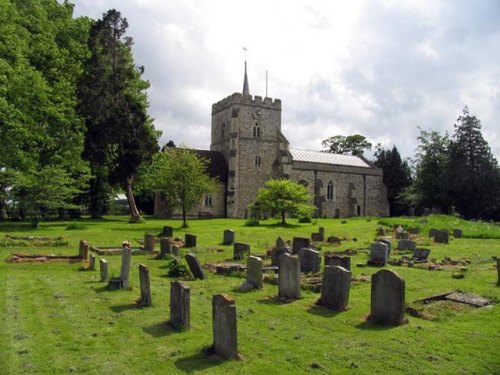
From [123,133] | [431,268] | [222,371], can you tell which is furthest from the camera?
[123,133]

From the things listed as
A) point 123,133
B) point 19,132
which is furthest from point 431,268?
point 123,133

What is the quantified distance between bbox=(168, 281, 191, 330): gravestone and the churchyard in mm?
21

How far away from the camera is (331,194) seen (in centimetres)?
5853

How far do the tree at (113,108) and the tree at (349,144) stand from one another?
45.6 metres

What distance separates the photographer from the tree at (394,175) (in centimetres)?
6769

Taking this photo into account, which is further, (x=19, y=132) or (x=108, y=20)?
(x=108, y=20)

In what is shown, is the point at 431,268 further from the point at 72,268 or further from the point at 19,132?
the point at 19,132

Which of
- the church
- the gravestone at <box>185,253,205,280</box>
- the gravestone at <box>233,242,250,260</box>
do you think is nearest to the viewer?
the gravestone at <box>185,253,205,280</box>

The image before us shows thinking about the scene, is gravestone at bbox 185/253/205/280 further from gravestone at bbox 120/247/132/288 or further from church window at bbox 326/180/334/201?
church window at bbox 326/180/334/201

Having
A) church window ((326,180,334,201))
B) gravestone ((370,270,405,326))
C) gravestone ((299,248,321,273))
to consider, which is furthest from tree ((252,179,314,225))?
gravestone ((370,270,405,326))

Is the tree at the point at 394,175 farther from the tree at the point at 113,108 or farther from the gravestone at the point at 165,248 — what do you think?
the gravestone at the point at 165,248

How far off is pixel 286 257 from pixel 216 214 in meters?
39.9

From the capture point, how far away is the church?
5184 cm

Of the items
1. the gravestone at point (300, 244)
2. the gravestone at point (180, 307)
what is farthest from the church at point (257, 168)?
the gravestone at point (180, 307)
